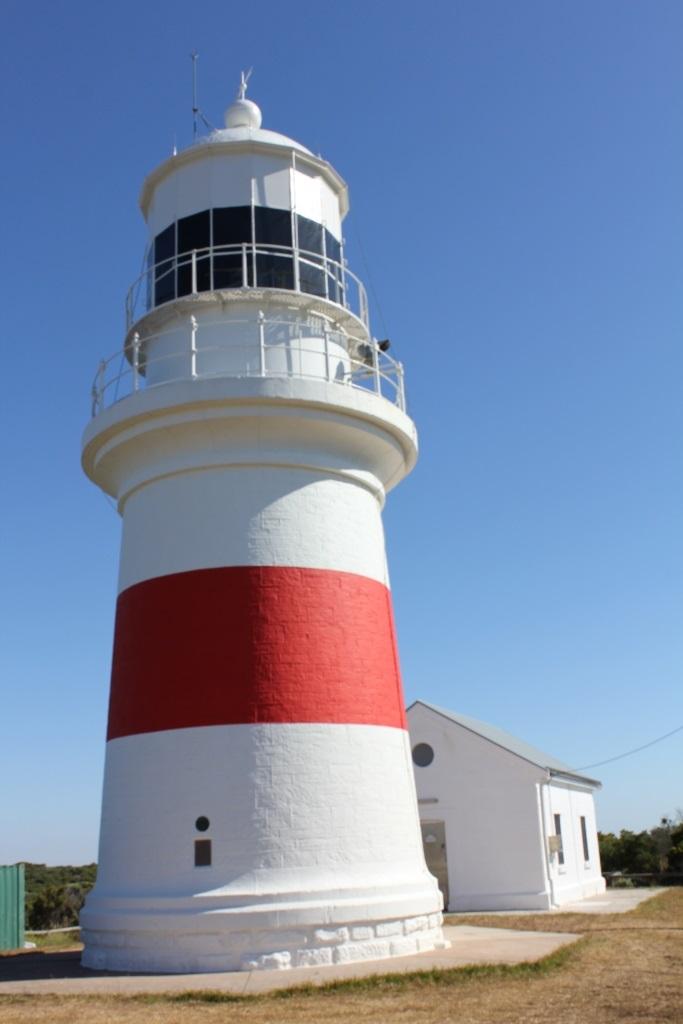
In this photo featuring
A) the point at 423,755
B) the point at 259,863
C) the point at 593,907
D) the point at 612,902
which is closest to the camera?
the point at 259,863

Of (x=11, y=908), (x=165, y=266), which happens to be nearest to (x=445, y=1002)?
(x=165, y=266)

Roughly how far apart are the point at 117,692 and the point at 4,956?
557 cm

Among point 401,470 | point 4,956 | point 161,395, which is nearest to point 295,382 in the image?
point 161,395

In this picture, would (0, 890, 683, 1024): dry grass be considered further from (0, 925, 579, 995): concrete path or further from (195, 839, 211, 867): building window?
(195, 839, 211, 867): building window

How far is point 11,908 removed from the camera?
65.2 ft

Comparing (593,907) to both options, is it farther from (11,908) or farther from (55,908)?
(55,908)

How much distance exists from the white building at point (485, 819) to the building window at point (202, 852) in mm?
12961

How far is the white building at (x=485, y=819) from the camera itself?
23656mm

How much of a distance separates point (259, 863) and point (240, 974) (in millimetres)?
1244

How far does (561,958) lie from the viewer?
41.7 ft

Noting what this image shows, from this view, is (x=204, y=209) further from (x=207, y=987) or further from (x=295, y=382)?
(x=207, y=987)

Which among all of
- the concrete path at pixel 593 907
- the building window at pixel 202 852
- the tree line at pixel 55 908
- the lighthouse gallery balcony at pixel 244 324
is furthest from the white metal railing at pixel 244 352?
the tree line at pixel 55 908

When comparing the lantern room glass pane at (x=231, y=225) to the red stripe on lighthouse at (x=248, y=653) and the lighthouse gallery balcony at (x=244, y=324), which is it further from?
the red stripe on lighthouse at (x=248, y=653)

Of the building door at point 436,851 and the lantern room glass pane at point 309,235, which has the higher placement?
the lantern room glass pane at point 309,235
